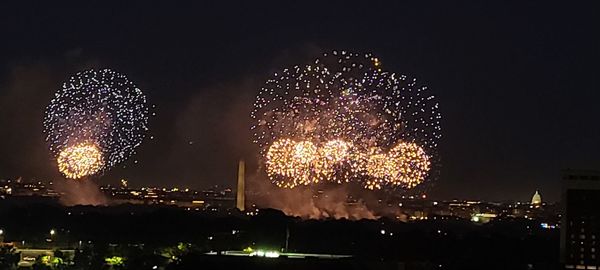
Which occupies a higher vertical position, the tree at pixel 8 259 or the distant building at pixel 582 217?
the distant building at pixel 582 217

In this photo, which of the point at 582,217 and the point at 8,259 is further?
the point at 8,259

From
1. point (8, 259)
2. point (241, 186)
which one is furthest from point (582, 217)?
point (241, 186)

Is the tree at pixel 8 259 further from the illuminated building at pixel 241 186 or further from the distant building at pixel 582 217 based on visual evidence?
the illuminated building at pixel 241 186

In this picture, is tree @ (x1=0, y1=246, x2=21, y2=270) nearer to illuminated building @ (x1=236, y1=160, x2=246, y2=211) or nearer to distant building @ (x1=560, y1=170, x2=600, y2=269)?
distant building @ (x1=560, y1=170, x2=600, y2=269)

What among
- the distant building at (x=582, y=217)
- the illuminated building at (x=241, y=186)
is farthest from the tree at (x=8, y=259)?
the illuminated building at (x=241, y=186)

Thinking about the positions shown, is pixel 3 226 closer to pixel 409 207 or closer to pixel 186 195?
pixel 409 207

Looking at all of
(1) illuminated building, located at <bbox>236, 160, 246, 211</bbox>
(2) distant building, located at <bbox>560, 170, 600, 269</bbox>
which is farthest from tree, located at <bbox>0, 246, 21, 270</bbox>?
(1) illuminated building, located at <bbox>236, 160, 246, 211</bbox>

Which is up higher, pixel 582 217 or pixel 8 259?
pixel 582 217

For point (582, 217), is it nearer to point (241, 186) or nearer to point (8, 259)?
point (8, 259)

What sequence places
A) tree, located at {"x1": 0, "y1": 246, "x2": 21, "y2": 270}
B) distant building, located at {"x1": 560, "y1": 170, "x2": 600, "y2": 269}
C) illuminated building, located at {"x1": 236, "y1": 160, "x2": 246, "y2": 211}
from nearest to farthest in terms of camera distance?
distant building, located at {"x1": 560, "y1": 170, "x2": 600, "y2": 269}, tree, located at {"x1": 0, "y1": 246, "x2": 21, "y2": 270}, illuminated building, located at {"x1": 236, "y1": 160, "x2": 246, "y2": 211}

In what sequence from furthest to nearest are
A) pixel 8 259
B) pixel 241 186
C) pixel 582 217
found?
pixel 241 186 → pixel 8 259 → pixel 582 217
